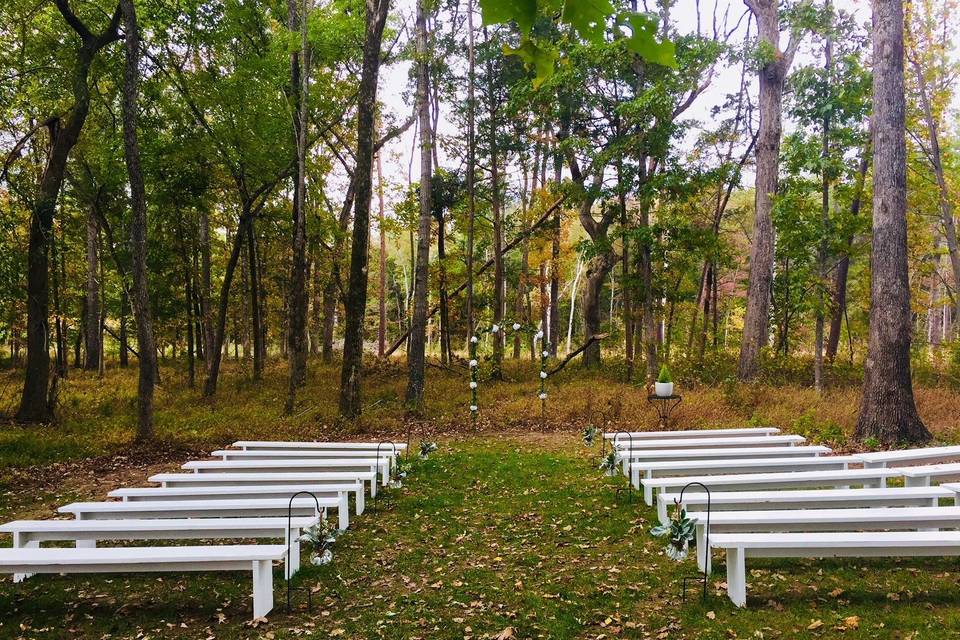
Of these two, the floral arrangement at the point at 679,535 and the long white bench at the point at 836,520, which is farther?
the long white bench at the point at 836,520

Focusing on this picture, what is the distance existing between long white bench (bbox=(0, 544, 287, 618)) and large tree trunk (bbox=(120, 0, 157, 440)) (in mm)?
6592

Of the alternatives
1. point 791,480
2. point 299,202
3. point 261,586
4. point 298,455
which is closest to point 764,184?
point 791,480

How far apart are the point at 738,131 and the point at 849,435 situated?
14.3 metres

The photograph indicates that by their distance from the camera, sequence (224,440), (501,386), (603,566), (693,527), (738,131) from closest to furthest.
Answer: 1. (693,527)
2. (603,566)
3. (224,440)
4. (501,386)
5. (738,131)

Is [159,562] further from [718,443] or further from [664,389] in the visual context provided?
[664,389]

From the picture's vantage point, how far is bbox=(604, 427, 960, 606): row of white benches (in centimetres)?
405

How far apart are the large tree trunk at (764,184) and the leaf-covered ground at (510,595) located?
1031 cm

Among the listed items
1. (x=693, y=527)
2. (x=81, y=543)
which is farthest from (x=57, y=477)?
(x=693, y=527)

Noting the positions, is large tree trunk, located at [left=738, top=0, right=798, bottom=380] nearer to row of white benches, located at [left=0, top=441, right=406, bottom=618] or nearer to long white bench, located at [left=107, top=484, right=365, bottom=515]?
row of white benches, located at [left=0, top=441, right=406, bottom=618]

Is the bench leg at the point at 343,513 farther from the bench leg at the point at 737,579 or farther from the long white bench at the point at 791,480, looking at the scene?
the bench leg at the point at 737,579

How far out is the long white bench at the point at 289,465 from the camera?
752 centimetres

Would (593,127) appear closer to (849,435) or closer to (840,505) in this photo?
(849,435)

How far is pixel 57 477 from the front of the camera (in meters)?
8.55

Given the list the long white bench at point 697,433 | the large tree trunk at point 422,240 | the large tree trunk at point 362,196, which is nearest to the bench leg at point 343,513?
the long white bench at point 697,433
